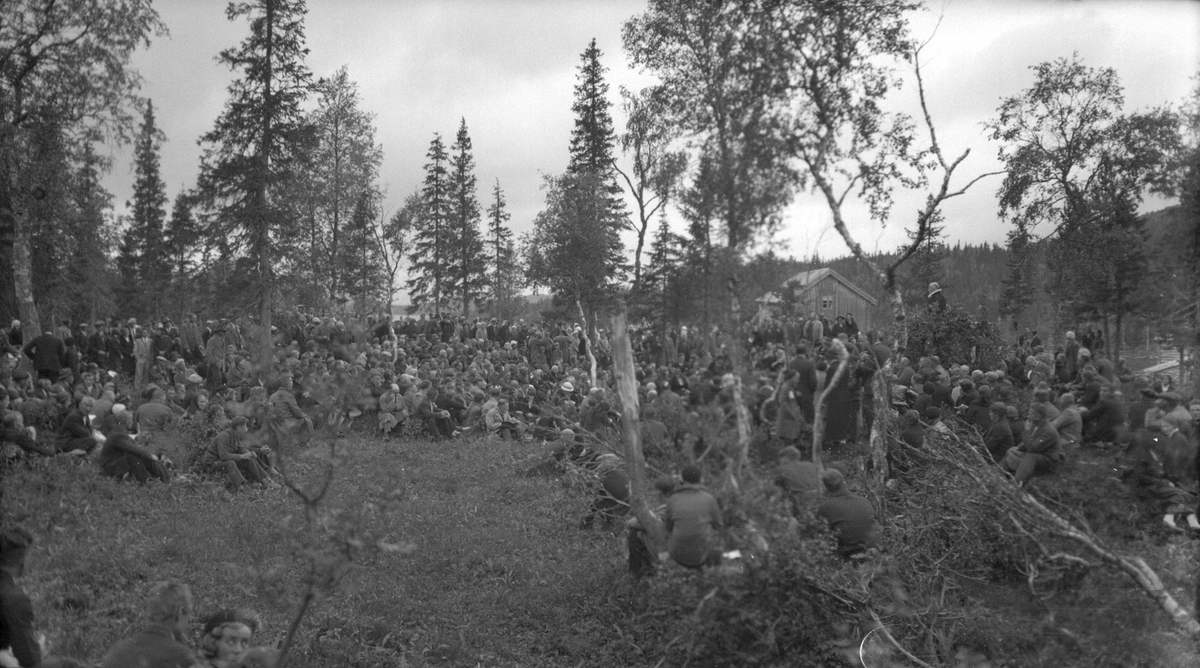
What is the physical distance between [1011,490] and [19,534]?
833 centimetres

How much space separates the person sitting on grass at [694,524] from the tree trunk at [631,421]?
672mm

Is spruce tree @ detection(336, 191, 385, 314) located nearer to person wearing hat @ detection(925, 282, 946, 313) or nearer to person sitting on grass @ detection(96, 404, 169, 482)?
person sitting on grass @ detection(96, 404, 169, 482)

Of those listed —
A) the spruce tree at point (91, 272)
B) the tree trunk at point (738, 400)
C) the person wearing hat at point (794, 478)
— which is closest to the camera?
the tree trunk at point (738, 400)

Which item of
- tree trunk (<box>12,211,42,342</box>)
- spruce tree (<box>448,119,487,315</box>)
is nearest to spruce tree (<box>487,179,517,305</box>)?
spruce tree (<box>448,119,487,315</box>)

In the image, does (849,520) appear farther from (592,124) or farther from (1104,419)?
(592,124)

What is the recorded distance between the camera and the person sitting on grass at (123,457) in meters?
11.2

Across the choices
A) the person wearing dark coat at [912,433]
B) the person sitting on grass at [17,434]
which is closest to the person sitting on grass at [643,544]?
the person wearing dark coat at [912,433]

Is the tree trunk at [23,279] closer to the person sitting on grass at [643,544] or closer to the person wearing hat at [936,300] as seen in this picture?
the person sitting on grass at [643,544]

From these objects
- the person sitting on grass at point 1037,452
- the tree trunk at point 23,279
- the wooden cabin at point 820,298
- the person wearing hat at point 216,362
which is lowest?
the person sitting on grass at point 1037,452

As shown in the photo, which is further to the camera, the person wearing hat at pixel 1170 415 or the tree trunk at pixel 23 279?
the tree trunk at pixel 23 279

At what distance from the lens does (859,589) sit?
739 centimetres

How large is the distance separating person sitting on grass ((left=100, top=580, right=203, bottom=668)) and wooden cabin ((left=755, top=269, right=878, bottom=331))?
527 centimetres

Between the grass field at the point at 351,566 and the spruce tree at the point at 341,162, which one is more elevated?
the spruce tree at the point at 341,162

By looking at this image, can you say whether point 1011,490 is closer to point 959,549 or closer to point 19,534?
point 959,549
